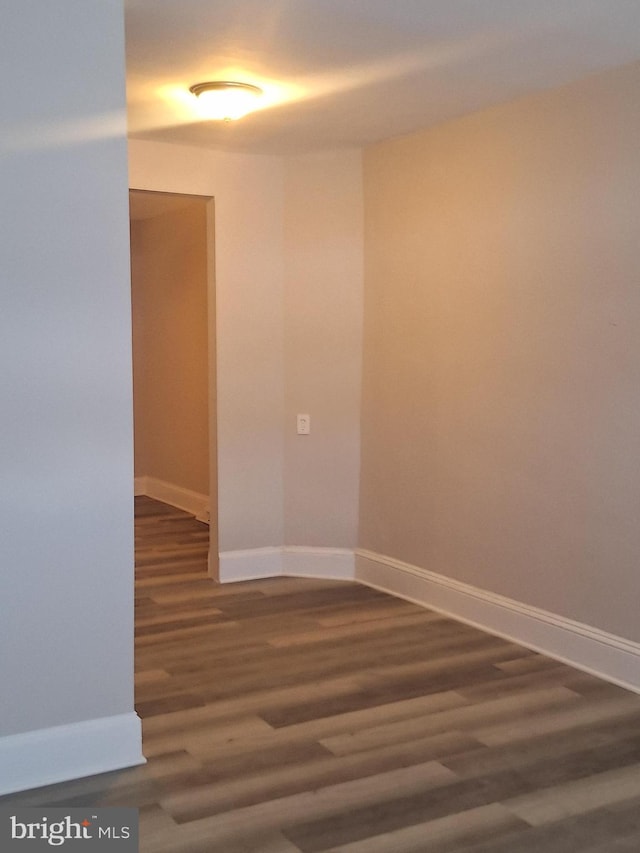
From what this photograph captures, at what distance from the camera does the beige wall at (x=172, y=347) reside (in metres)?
7.00

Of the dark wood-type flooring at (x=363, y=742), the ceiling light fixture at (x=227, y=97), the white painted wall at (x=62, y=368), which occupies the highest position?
the ceiling light fixture at (x=227, y=97)

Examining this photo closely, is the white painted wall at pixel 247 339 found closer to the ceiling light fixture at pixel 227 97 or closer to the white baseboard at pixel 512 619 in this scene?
the white baseboard at pixel 512 619

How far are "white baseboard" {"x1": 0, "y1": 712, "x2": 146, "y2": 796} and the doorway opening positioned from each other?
3905 millimetres

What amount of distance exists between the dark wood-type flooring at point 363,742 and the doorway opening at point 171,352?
8.91 feet

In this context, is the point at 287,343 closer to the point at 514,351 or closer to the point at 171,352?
the point at 514,351

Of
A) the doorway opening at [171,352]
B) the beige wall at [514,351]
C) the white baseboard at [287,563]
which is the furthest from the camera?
the doorway opening at [171,352]

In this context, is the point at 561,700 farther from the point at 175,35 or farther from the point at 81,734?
the point at 175,35

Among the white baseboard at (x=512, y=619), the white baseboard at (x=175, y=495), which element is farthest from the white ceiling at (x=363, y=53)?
the white baseboard at (x=175, y=495)

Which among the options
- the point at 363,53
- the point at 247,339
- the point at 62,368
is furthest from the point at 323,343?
the point at 62,368

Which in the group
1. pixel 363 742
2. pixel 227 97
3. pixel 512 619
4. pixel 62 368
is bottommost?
pixel 363 742

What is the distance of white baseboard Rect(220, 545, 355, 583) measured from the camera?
5.17 metres

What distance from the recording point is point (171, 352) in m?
7.53

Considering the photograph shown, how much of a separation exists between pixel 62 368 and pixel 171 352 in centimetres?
484

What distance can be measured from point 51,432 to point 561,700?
7.07 ft
